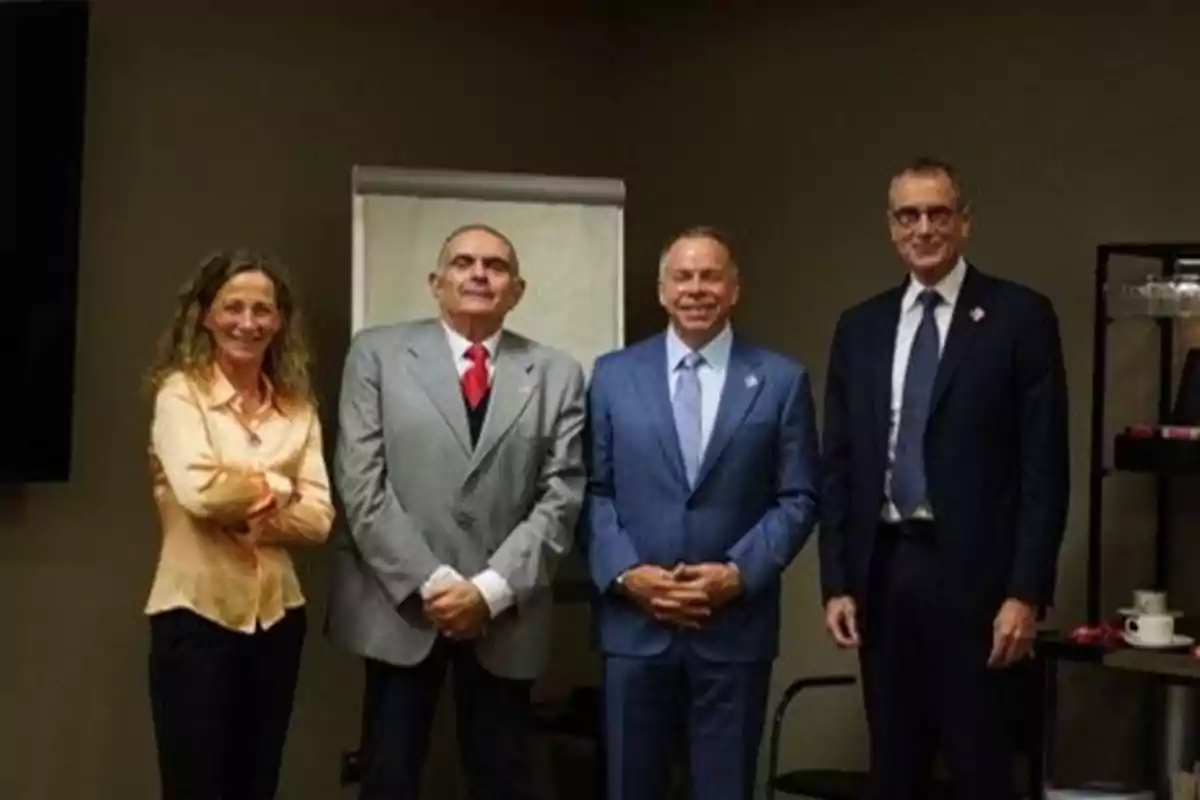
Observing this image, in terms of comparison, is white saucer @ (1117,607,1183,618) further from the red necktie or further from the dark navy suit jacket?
the red necktie

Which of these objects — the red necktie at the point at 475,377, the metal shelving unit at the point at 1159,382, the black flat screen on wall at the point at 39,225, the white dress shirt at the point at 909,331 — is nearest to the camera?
the white dress shirt at the point at 909,331

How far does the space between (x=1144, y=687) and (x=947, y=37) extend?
5.52 feet

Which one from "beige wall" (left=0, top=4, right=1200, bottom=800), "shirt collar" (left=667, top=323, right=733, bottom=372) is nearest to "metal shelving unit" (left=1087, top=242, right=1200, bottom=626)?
"beige wall" (left=0, top=4, right=1200, bottom=800)

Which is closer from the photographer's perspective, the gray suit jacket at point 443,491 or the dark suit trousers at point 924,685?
the dark suit trousers at point 924,685

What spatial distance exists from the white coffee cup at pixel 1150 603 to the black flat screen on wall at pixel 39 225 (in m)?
2.39

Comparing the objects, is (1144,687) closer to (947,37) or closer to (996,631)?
(996,631)

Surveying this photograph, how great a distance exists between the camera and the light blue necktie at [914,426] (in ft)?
11.1

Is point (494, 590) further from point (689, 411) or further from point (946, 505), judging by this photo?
point (946, 505)

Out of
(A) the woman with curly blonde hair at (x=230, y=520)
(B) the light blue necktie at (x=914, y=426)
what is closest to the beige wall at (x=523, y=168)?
(A) the woman with curly blonde hair at (x=230, y=520)

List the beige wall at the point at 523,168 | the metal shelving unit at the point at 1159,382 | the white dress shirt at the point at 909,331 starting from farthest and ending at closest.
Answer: the beige wall at the point at 523,168 < the metal shelving unit at the point at 1159,382 < the white dress shirt at the point at 909,331

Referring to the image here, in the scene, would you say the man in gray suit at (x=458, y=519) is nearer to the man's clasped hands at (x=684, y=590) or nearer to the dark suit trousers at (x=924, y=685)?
the man's clasped hands at (x=684, y=590)

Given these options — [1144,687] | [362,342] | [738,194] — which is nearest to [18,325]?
[362,342]

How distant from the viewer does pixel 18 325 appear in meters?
3.91

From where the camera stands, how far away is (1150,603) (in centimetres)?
368
